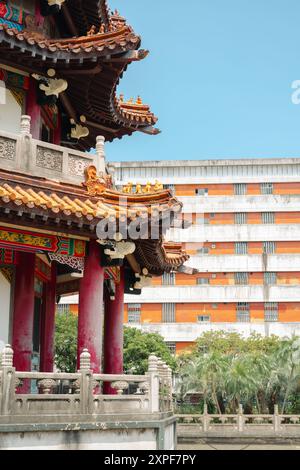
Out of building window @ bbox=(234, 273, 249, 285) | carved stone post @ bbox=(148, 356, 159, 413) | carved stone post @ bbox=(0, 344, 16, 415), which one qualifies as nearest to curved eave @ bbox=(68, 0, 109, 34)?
carved stone post @ bbox=(148, 356, 159, 413)

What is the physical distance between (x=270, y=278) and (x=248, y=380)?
20450 millimetres

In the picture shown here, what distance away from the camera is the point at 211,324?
5862 cm

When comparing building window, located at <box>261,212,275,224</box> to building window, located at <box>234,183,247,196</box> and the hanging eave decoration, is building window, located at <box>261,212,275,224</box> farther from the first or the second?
the hanging eave decoration

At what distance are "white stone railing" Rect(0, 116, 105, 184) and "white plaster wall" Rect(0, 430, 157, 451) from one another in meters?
5.44

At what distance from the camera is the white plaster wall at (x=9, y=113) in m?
15.9

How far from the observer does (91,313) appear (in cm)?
1460

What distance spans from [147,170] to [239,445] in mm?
31186

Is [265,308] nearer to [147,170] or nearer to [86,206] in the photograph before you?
[147,170]

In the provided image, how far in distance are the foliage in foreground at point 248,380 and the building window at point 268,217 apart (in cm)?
Result: 2031

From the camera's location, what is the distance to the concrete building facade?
5909cm

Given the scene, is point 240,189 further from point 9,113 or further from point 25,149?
point 25,149

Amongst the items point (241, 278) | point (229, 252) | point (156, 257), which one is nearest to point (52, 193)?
point (156, 257)

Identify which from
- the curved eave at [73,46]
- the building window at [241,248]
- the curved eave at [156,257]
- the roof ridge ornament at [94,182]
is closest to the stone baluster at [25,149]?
the roof ridge ornament at [94,182]

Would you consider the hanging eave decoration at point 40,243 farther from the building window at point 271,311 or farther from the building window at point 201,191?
the building window at point 201,191
